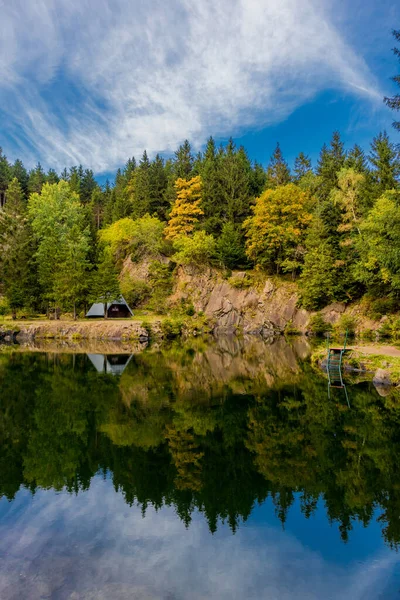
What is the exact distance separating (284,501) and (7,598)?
5.15 m

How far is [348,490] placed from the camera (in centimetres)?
823

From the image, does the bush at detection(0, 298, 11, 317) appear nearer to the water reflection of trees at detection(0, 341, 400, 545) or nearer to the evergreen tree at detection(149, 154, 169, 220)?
the evergreen tree at detection(149, 154, 169, 220)

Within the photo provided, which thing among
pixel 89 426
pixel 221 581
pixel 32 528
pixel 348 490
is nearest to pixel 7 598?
pixel 32 528

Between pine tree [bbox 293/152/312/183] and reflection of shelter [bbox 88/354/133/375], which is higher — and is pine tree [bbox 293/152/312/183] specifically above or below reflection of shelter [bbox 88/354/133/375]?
above

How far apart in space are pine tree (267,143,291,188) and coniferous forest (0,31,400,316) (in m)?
0.19

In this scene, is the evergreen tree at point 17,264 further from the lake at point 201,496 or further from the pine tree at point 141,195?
the lake at point 201,496

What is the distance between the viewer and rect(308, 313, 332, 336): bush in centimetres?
4506

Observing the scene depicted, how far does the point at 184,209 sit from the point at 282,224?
15.9m

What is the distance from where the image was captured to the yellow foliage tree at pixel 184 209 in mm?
58906

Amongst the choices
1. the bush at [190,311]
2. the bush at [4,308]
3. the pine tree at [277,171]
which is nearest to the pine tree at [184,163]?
the pine tree at [277,171]

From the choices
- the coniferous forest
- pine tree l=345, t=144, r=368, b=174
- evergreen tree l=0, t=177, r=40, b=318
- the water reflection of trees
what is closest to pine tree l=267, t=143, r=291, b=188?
the coniferous forest

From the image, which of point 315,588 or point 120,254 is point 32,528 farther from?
point 120,254

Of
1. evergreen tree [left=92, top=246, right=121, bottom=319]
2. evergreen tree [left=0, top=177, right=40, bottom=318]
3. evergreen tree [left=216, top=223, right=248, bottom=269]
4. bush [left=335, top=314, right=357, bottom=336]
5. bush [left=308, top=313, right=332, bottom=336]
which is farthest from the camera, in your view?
evergreen tree [left=216, top=223, right=248, bottom=269]

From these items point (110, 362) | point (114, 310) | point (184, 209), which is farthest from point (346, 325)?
point (184, 209)
